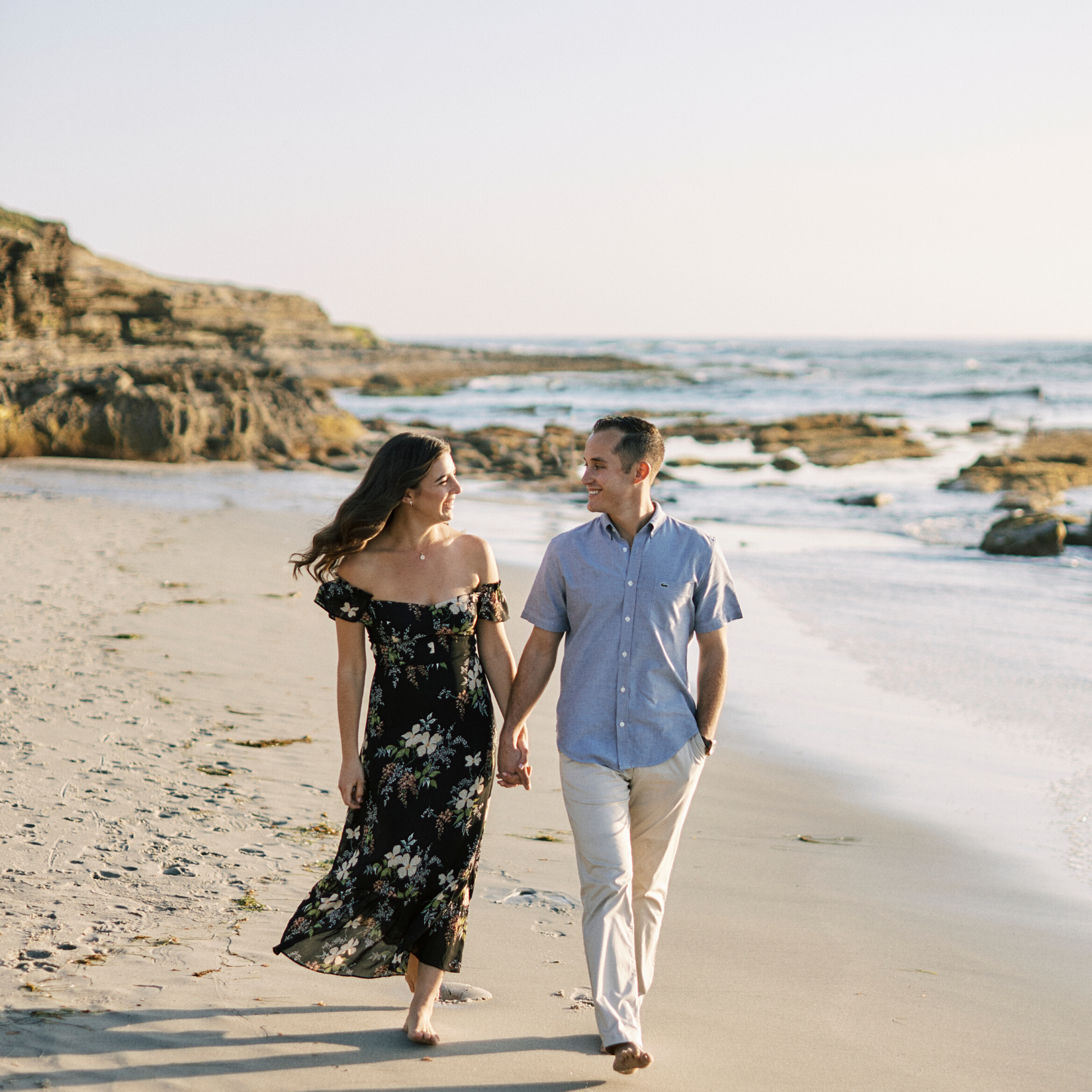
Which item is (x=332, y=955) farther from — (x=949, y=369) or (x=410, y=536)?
(x=949, y=369)

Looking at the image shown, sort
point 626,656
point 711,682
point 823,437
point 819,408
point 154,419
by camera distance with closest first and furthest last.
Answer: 1. point 626,656
2. point 711,682
3. point 154,419
4. point 823,437
5. point 819,408

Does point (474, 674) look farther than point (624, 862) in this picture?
Yes

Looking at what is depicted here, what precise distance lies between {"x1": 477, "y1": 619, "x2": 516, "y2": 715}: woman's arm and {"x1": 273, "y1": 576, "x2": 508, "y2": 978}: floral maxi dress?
0.34ft

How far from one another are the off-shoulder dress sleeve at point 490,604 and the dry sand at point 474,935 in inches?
46.9

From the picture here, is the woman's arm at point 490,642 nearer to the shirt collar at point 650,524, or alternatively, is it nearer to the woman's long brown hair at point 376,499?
the woman's long brown hair at point 376,499

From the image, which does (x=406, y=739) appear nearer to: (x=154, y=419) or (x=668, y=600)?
(x=668, y=600)

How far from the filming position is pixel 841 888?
15.6 feet

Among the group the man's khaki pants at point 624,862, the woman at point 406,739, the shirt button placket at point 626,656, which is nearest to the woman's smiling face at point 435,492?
the woman at point 406,739

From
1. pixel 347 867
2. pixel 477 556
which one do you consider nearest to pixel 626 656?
pixel 477 556

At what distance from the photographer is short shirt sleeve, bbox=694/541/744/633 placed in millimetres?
3414

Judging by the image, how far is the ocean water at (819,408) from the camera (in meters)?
19.4

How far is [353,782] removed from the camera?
3.38m

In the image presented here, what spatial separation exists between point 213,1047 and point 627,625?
5.27 feet

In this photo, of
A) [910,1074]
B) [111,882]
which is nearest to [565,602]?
[910,1074]
